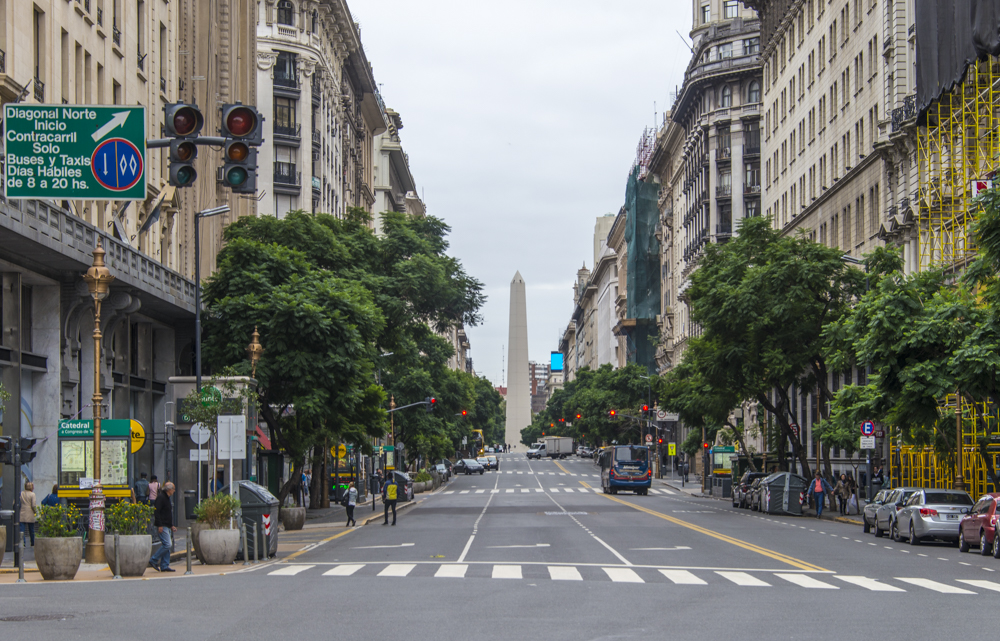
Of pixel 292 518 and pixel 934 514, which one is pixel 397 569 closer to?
pixel 934 514

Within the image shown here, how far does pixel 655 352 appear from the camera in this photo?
137000 mm

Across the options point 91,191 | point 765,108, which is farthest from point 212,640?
point 765,108

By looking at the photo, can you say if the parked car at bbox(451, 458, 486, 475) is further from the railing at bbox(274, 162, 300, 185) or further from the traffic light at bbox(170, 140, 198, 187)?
the traffic light at bbox(170, 140, 198, 187)

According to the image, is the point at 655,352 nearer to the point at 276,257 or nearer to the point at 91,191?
the point at 276,257

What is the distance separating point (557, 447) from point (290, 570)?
16037 centimetres

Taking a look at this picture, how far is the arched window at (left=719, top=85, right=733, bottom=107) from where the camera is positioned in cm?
10462

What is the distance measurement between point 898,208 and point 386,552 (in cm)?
3372

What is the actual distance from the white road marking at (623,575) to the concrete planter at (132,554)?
8.03m

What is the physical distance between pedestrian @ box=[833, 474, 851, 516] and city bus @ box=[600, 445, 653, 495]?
20883 mm

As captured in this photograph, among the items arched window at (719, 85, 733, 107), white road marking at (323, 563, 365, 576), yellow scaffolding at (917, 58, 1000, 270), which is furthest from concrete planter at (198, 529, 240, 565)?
arched window at (719, 85, 733, 107)

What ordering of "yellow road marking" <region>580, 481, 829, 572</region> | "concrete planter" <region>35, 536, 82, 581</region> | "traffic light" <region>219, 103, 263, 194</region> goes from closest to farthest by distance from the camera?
1. "traffic light" <region>219, 103, 263, 194</region>
2. "concrete planter" <region>35, 536, 82, 581</region>
3. "yellow road marking" <region>580, 481, 829, 572</region>

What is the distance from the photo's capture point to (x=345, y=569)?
77.2 feet

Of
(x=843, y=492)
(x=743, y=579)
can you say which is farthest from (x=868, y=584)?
(x=843, y=492)

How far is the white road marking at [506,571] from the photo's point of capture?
21172 millimetres
